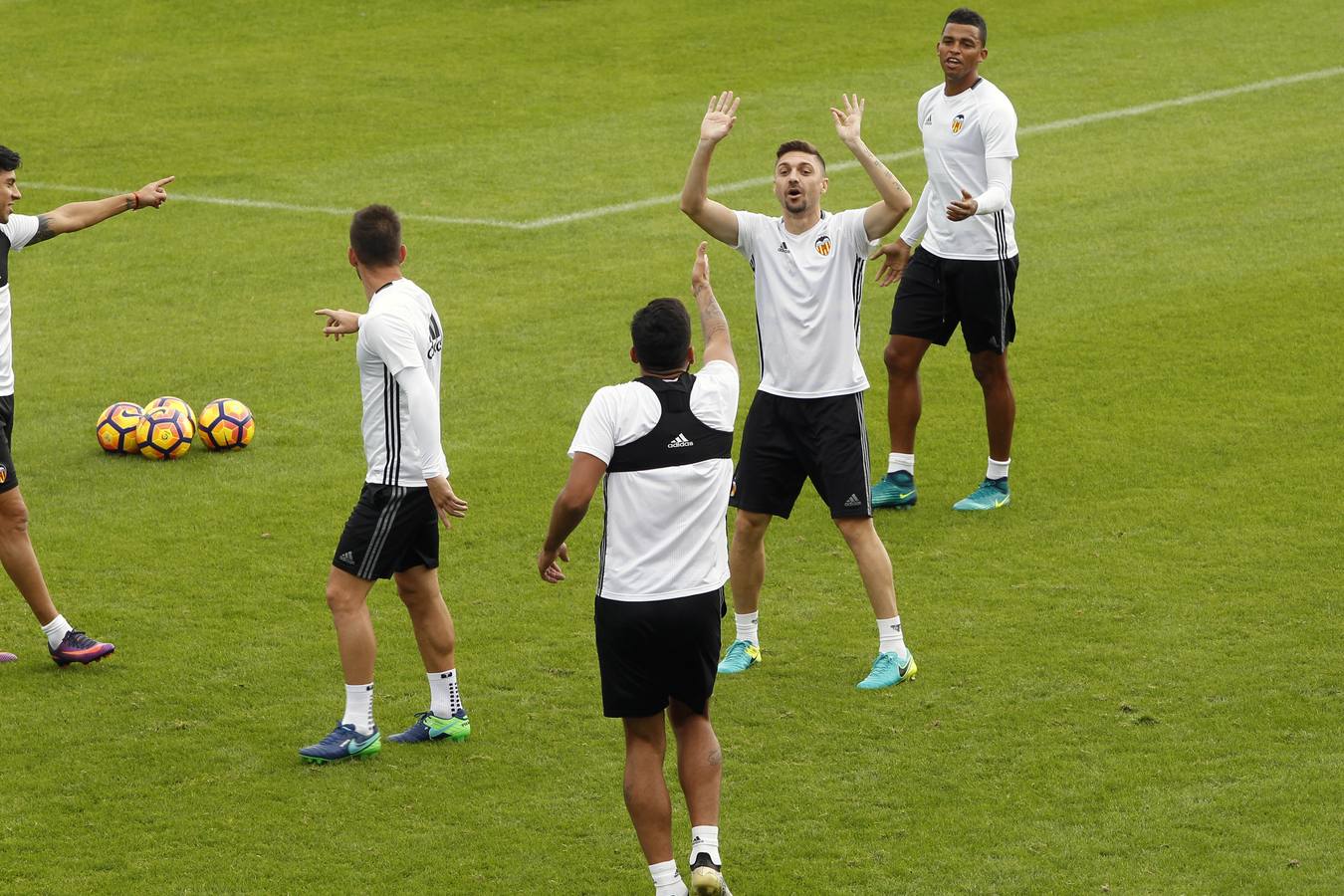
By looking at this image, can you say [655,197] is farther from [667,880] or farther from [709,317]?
[667,880]

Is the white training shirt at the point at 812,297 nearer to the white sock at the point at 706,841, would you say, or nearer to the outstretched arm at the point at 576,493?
the outstretched arm at the point at 576,493

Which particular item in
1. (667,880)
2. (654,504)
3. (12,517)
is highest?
(654,504)

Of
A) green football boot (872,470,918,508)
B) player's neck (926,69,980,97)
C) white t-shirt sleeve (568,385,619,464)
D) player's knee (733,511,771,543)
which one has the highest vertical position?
player's neck (926,69,980,97)

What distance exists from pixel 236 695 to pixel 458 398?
4.71 m

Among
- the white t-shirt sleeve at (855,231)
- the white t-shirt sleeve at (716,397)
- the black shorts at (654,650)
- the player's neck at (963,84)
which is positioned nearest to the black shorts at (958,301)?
the player's neck at (963,84)

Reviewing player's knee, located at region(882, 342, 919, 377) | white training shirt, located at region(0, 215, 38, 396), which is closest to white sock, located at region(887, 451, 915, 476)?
player's knee, located at region(882, 342, 919, 377)

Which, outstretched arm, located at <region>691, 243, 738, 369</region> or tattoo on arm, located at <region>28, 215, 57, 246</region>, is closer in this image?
outstretched arm, located at <region>691, 243, 738, 369</region>

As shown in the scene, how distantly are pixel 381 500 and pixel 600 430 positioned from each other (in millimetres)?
→ 1714

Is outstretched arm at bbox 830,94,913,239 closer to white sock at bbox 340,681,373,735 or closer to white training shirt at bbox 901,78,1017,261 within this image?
white training shirt at bbox 901,78,1017,261

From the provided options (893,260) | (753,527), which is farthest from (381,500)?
(893,260)

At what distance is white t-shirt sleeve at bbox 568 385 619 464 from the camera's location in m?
6.12

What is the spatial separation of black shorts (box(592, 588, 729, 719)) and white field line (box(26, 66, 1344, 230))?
11.1 m

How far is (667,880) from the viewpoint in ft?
20.6

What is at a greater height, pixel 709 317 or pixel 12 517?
pixel 709 317
